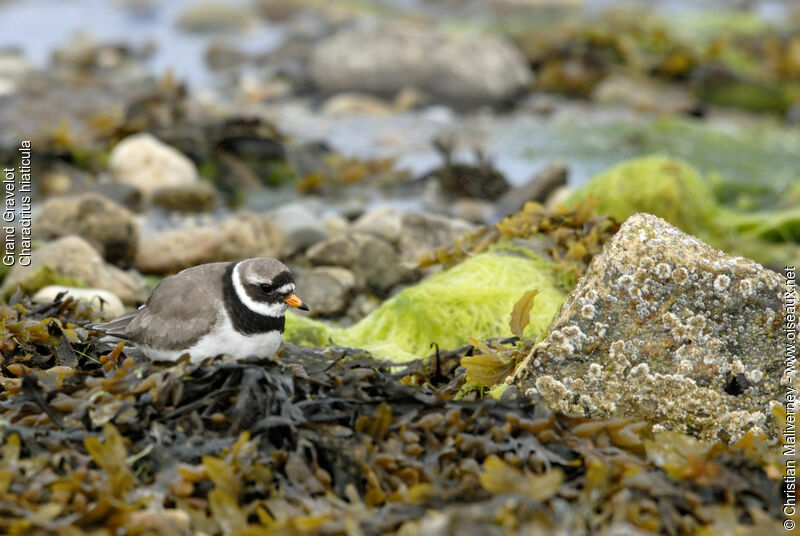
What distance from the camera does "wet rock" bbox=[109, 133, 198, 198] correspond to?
1047 centimetres

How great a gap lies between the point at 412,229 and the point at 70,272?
3.13 meters

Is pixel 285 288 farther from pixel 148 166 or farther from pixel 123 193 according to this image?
pixel 148 166

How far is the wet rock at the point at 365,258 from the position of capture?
7.90 metres

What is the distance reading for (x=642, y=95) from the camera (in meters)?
15.7

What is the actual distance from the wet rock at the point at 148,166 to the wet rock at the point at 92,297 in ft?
13.1

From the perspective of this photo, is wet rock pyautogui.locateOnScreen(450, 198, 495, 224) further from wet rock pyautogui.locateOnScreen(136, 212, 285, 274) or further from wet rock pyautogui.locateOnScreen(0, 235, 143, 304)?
wet rock pyautogui.locateOnScreen(0, 235, 143, 304)

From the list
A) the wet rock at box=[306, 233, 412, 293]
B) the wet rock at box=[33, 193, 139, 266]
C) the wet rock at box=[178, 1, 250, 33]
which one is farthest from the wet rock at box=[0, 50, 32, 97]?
the wet rock at box=[306, 233, 412, 293]

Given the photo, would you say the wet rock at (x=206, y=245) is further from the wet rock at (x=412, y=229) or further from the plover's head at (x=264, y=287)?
the plover's head at (x=264, y=287)

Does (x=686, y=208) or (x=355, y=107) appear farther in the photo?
(x=355, y=107)

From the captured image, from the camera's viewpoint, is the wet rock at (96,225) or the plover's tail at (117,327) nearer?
the plover's tail at (117,327)

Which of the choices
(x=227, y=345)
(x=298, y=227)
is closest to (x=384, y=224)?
(x=298, y=227)

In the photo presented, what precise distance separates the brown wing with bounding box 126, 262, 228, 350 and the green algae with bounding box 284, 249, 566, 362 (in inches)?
48.2

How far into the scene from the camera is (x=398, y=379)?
15.3 feet

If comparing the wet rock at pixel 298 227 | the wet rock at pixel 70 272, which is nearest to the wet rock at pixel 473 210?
the wet rock at pixel 298 227
